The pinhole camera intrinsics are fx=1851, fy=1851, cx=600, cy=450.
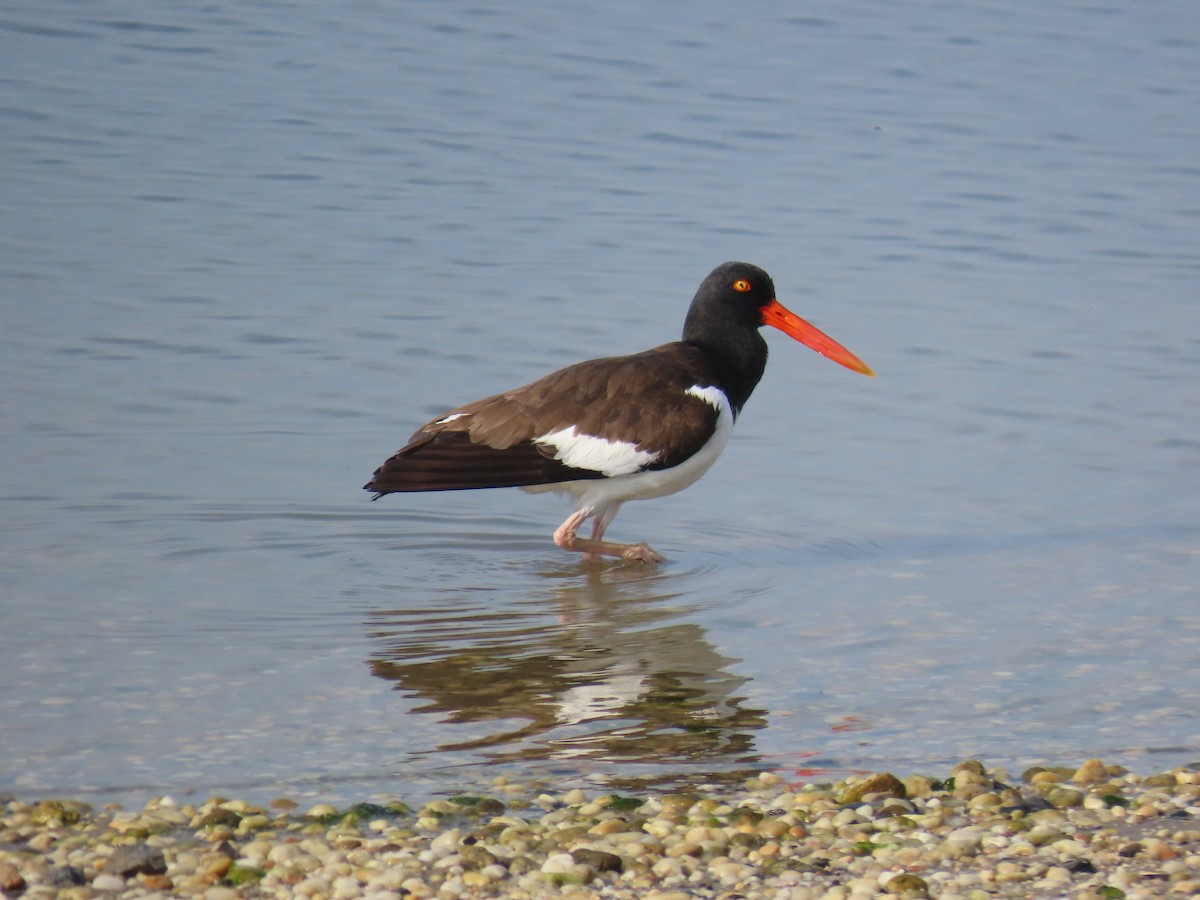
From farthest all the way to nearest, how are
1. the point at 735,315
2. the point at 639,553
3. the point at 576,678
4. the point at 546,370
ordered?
the point at 546,370 → the point at 735,315 → the point at 639,553 → the point at 576,678

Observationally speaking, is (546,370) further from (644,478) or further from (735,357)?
(644,478)

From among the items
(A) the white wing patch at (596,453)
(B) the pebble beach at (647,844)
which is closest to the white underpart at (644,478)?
(A) the white wing patch at (596,453)

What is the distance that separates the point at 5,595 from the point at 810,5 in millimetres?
16714

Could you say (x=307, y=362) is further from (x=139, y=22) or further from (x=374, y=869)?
(x=139, y=22)

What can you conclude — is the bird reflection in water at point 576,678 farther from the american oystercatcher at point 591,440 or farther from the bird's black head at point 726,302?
the bird's black head at point 726,302

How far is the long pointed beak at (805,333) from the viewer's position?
8305 mm

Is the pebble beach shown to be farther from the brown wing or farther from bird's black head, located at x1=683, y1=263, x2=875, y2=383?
bird's black head, located at x1=683, y1=263, x2=875, y2=383

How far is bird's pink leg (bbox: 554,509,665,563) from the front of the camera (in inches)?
291

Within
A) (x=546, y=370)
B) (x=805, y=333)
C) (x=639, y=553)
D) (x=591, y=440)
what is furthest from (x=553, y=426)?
(x=546, y=370)

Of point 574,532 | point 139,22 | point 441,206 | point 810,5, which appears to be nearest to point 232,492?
point 574,532

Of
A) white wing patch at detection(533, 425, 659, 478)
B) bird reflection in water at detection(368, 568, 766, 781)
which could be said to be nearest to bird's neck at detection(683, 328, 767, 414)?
white wing patch at detection(533, 425, 659, 478)

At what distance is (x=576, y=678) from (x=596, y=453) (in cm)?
167

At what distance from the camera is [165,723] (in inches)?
209

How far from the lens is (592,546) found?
7.49m
